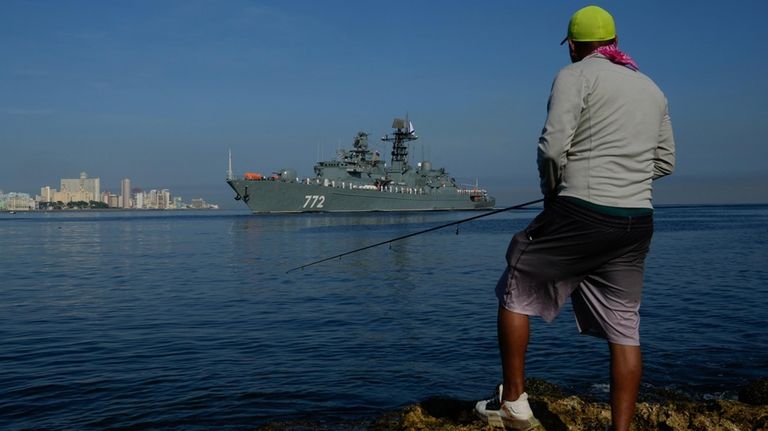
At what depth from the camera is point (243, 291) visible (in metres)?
11.6

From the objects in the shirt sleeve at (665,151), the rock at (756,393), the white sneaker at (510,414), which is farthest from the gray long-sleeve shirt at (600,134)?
the rock at (756,393)

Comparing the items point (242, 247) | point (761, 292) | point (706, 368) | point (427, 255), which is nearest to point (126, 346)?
point (706, 368)

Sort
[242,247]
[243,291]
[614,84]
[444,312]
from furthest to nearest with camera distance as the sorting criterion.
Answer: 1. [242,247]
2. [243,291]
3. [444,312]
4. [614,84]

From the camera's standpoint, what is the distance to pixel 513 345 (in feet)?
8.93

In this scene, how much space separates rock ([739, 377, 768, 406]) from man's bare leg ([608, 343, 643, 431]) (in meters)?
2.12

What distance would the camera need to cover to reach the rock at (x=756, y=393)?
416 centimetres

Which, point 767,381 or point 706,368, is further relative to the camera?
point 706,368

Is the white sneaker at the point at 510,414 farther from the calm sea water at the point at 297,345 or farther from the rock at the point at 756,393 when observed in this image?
the rock at the point at 756,393

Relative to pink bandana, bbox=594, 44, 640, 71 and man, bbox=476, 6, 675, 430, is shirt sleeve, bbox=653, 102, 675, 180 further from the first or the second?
pink bandana, bbox=594, 44, 640, 71

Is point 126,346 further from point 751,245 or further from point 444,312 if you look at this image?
point 751,245

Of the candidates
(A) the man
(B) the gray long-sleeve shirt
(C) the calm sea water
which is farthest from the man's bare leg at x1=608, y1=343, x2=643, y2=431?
(C) the calm sea water

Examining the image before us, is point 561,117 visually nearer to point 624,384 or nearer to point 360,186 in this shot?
point 624,384

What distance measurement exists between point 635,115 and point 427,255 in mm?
17814

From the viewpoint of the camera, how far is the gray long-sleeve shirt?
95.7 inches
